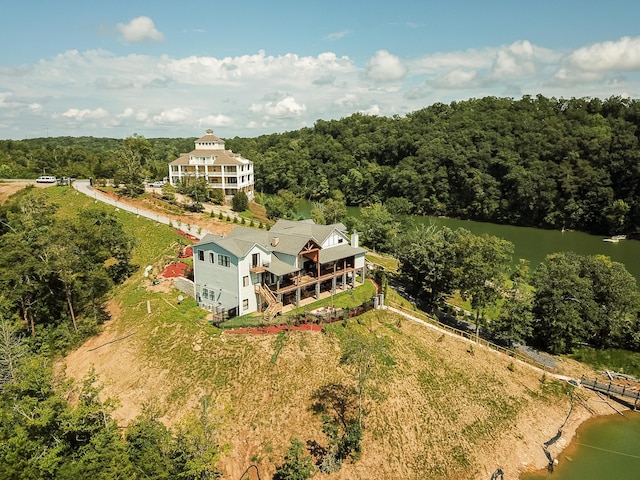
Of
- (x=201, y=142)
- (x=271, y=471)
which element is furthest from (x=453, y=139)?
(x=271, y=471)

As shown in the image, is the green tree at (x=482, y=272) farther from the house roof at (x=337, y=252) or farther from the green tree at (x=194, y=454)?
the green tree at (x=194, y=454)

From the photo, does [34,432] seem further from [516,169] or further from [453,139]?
[453,139]

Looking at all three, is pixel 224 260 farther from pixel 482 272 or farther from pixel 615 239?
pixel 615 239

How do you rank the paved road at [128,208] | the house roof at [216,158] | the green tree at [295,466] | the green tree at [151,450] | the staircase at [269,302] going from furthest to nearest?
the house roof at [216,158] < the paved road at [128,208] < the staircase at [269,302] < the green tree at [295,466] < the green tree at [151,450]

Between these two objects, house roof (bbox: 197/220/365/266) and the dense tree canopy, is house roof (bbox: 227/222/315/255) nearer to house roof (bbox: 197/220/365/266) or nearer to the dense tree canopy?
house roof (bbox: 197/220/365/266)

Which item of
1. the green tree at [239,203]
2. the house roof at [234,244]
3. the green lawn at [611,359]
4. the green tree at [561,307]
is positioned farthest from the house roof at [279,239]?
the green tree at [239,203]

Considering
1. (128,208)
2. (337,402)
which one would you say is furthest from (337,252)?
(128,208)
